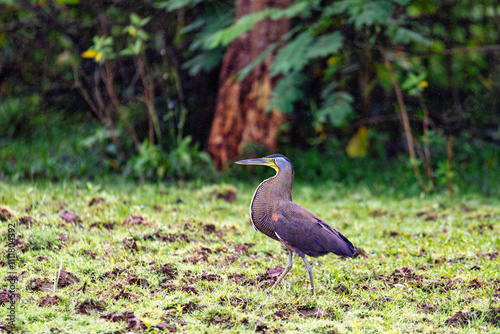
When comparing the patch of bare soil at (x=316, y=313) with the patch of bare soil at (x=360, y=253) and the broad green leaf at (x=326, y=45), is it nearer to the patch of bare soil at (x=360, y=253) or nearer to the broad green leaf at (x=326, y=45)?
the patch of bare soil at (x=360, y=253)

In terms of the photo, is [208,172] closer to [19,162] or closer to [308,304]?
[19,162]

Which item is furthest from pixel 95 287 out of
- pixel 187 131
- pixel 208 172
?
pixel 187 131

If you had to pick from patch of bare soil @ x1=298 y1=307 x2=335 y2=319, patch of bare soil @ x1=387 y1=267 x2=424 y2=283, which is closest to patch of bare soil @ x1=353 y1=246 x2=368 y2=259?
patch of bare soil @ x1=387 y1=267 x2=424 y2=283

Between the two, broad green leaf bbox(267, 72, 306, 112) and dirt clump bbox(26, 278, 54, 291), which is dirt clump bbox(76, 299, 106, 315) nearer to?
dirt clump bbox(26, 278, 54, 291)

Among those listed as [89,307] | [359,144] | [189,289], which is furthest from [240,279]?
[359,144]

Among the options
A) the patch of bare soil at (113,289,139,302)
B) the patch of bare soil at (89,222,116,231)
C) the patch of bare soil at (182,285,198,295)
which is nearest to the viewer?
the patch of bare soil at (113,289,139,302)

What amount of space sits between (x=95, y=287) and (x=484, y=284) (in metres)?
2.88

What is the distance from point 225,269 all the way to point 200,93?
18.6 ft

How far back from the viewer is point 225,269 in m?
4.72

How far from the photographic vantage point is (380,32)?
800 centimetres

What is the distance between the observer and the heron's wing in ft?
13.9

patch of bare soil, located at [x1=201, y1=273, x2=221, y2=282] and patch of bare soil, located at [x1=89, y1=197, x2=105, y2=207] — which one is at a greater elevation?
patch of bare soil, located at [x1=89, y1=197, x2=105, y2=207]

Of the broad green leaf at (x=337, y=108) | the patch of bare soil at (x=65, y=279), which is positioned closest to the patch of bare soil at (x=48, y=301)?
the patch of bare soil at (x=65, y=279)

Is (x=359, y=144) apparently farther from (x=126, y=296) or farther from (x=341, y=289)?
(x=126, y=296)
